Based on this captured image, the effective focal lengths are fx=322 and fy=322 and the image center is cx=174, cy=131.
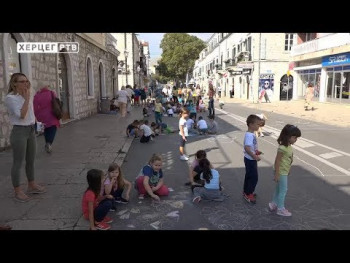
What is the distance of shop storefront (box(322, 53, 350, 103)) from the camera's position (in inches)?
861

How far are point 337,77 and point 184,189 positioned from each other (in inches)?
852

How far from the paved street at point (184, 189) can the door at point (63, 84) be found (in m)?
3.96

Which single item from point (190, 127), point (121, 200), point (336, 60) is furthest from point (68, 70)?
point (336, 60)

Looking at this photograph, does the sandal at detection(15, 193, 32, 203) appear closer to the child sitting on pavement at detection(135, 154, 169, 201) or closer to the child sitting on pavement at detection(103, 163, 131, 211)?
the child sitting on pavement at detection(103, 163, 131, 211)

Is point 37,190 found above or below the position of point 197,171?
below

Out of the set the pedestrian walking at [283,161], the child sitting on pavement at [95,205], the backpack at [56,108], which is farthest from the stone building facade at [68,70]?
the pedestrian walking at [283,161]

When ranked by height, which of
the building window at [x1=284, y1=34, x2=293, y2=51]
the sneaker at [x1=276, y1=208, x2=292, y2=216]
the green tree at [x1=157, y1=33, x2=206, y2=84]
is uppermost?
the green tree at [x1=157, y1=33, x2=206, y2=84]

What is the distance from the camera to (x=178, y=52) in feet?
208

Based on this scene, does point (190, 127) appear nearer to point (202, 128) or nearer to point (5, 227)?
point (202, 128)

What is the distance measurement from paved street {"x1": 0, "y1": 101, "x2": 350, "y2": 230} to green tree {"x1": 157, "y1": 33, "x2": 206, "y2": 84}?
2196 inches

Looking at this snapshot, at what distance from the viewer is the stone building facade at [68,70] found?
8320 millimetres

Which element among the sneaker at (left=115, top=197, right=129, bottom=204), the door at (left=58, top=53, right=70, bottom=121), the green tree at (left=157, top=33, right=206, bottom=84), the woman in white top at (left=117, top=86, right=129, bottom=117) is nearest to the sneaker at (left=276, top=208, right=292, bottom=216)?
the sneaker at (left=115, top=197, right=129, bottom=204)
